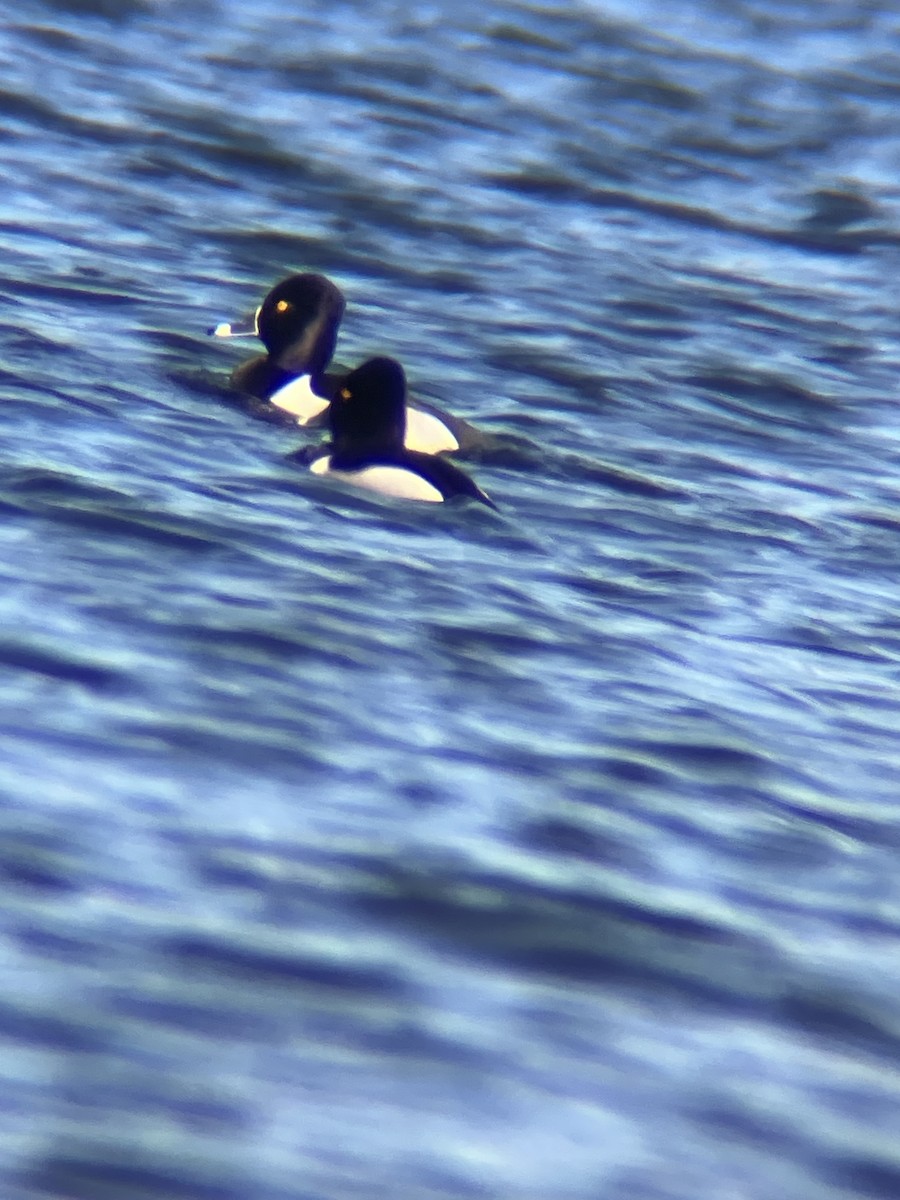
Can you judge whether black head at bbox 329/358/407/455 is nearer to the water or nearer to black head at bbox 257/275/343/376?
the water

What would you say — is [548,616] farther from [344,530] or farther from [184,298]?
[184,298]

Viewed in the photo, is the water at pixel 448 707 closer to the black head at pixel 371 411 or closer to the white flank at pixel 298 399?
the black head at pixel 371 411

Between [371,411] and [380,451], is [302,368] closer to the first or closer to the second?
[371,411]

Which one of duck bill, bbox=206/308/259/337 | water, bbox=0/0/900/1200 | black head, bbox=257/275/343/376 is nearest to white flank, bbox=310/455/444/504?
water, bbox=0/0/900/1200

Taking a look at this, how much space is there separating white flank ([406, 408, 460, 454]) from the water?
0.17 metres

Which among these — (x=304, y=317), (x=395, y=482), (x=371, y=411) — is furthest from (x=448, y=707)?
(x=304, y=317)

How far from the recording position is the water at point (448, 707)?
4500 mm

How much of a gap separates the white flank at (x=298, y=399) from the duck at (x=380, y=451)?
1.41 feet

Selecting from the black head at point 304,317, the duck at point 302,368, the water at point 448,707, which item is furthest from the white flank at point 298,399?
the water at point 448,707

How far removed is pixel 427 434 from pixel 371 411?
24 centimetres

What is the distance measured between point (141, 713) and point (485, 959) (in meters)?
1.44

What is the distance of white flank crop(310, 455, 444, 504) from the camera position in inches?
341

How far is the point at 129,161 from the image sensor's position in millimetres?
13938

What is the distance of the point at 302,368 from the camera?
10.0 meters
